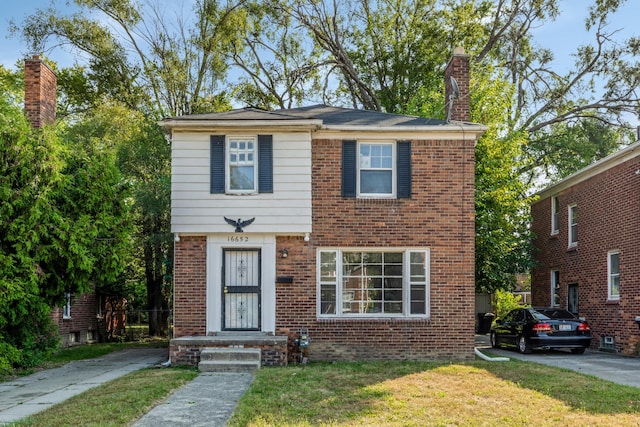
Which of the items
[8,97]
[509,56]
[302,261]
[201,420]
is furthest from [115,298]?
[509,56]

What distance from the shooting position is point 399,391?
33.9 ft

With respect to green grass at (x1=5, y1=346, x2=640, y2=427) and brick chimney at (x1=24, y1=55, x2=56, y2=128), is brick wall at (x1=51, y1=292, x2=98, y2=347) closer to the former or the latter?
brick chimney at (x1=24, y1=55, x2=56, y2=128)

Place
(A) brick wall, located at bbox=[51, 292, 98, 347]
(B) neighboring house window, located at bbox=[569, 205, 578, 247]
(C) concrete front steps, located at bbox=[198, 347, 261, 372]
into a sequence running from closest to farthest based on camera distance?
(C) concrete front steps, located at bbox=[198, 347, 261, 372] < (A) brick wall, located at bbox=[51, 292, 98, 347] < (B) neighboring house window, located at bbox=[569, 205, 578, 247]

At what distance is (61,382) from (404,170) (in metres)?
8.37

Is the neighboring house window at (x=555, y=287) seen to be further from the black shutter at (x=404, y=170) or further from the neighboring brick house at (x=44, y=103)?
the neighboring brick house at (x=44, y=103)

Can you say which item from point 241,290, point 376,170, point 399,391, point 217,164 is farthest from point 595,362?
point 217,164

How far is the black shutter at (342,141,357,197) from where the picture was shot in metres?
15.0

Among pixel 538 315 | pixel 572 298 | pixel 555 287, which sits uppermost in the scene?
pixel 555 287

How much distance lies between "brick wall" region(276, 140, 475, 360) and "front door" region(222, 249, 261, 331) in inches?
21.1

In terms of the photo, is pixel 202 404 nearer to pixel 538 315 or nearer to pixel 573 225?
pixel 538 315

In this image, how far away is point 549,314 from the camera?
17547 mm

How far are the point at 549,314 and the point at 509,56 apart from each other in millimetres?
19216

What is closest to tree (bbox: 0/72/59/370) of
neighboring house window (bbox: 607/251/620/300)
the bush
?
neighboring house window (bbox: 607/251/620/300)

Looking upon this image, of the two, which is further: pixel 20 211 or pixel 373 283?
pixel 373 283
